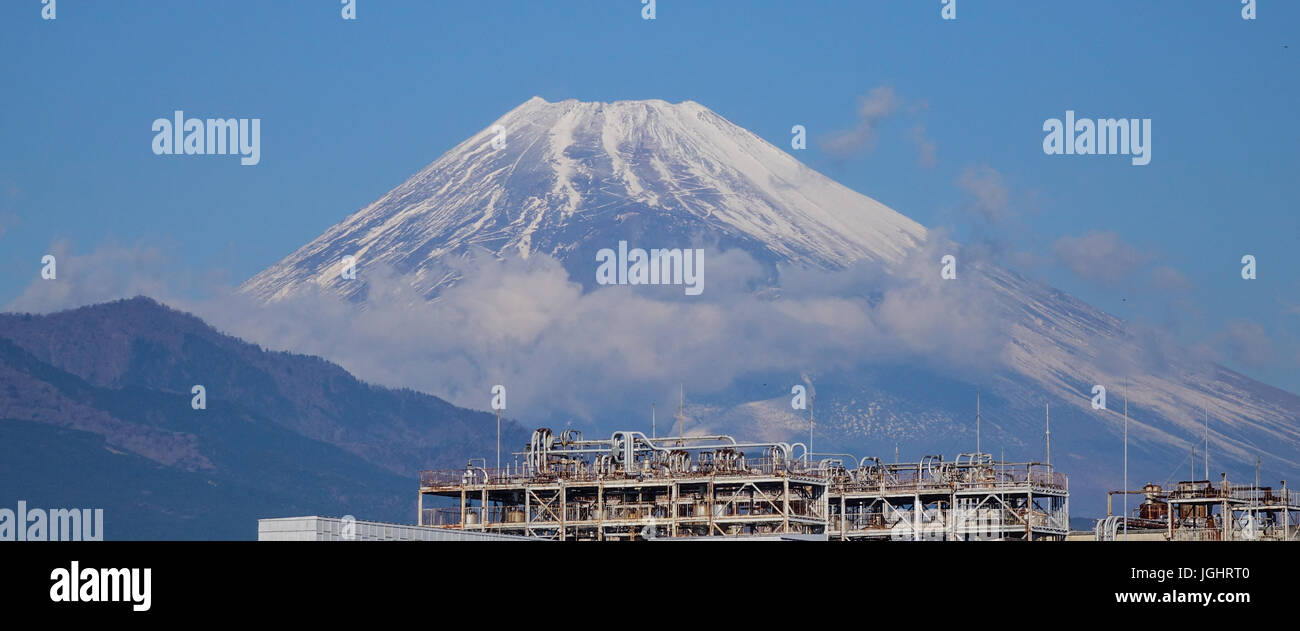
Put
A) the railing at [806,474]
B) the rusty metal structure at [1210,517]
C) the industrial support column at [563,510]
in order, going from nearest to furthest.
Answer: the rusty metal structure at [1210,517]
the railing at [806,474]
the industrial support column at [563,510]

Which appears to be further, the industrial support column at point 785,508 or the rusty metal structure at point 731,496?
the rusty metal structure at point 731,496

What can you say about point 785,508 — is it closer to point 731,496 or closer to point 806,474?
point 731,496

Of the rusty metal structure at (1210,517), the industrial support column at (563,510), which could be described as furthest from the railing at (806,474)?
the rusty metal structure at (1210,517)

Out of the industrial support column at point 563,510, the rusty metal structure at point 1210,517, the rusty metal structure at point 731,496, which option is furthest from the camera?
the industrial support column at point 563,510

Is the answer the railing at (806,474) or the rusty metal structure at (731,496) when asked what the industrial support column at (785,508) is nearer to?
the rusty metal structure at (731,496)

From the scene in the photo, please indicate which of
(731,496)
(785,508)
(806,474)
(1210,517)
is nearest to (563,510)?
(731,496)
